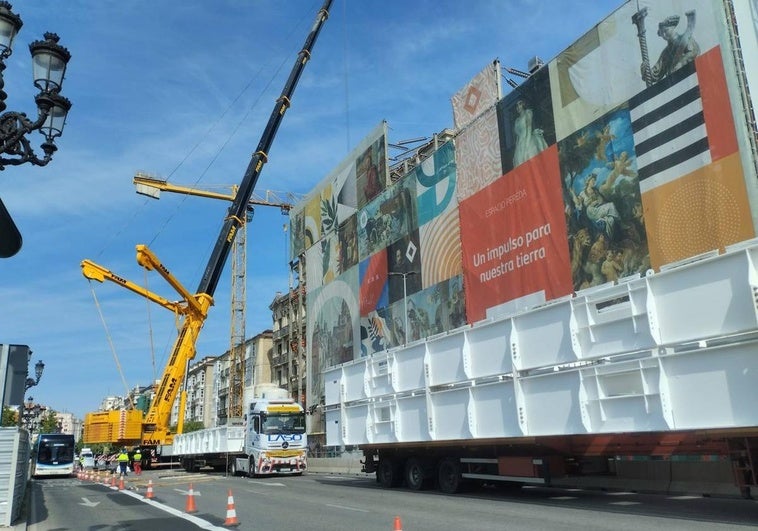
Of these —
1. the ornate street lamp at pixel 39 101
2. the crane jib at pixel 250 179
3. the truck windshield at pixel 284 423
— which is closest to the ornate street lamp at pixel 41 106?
the ornate street lamp at pixel 39 101

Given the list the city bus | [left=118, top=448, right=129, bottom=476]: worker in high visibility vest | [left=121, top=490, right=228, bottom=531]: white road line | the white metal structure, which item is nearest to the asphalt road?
[left=121, top=490, right=228, bottom=531]: white road line

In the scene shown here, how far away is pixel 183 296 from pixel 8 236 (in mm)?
30169

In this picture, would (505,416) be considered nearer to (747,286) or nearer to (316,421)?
(747,286)

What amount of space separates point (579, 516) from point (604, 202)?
14.9 m

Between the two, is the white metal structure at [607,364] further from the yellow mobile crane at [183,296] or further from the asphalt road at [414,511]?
the yellow mobile crane at [183,296]

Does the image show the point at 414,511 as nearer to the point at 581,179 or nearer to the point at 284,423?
the point at 284,423

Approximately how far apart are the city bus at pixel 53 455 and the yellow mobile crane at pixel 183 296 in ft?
17.4

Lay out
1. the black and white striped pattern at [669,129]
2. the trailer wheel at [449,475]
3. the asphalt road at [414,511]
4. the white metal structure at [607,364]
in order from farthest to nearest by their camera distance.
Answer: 1. the black and white striped pattern at [669,129]
2. the trailer wheel at [449,475]
3. the asphalt road at [414,511]
4. the white metal structure at [607,364]

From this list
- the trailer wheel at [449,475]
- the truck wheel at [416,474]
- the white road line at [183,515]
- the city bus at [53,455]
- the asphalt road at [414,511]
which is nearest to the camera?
the asphalt road at [414,511]

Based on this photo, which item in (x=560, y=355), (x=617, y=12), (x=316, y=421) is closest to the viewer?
(x=560, y=355)

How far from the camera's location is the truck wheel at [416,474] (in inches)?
663

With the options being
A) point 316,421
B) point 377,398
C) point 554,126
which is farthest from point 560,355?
point 316,421

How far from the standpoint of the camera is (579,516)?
10.7 m

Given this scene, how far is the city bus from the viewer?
1512 inches
